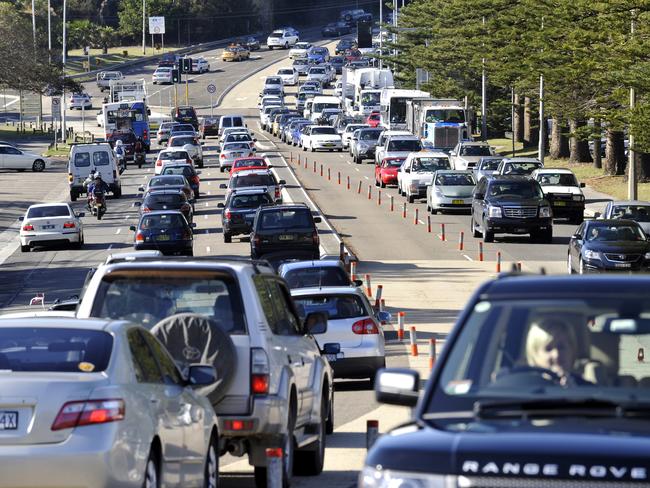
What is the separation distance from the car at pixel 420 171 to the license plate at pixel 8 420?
48.8 metres

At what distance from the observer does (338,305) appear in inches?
894

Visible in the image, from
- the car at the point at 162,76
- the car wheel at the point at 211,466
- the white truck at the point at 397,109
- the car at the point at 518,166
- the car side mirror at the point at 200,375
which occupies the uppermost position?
the car at the point at 162,76

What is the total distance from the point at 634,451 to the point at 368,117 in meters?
93.5

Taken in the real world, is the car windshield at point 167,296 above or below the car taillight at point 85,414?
above

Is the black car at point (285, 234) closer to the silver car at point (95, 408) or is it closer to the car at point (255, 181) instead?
the car at point (255, 181)

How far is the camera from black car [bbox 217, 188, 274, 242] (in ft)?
153

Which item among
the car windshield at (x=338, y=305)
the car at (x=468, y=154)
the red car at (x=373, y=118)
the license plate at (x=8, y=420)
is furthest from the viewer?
the red car at (x=373, y=118)

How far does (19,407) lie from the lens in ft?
30.2

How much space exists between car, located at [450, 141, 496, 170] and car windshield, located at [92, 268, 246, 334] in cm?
5160

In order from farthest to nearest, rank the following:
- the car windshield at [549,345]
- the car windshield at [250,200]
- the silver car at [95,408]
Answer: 1. the car windshield at [250,200]
2. the silver car at [95,408]
3. the car windshield at [549,345]

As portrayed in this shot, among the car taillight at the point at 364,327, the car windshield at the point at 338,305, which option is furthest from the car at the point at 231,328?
the car windshield at the point at 338,305

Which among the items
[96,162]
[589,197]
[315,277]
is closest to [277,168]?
[96,162]

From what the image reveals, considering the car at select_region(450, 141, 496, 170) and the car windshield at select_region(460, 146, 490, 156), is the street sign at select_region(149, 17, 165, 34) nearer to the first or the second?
the car at select_region(450, 141, 496, 170)

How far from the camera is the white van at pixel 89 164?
63.1 m
